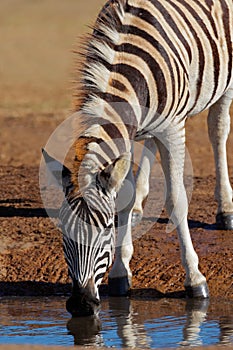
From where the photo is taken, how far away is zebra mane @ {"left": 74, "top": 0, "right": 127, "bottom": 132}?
6449 millimetres

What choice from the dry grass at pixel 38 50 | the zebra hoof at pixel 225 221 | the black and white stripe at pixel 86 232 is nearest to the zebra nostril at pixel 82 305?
the black and white stripe at pixel 86 232

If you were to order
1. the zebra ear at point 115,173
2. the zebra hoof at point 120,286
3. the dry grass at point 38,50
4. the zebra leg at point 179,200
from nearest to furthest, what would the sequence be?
the zebra ear at point 115,173 → the zebra leg at point 179,200 → the zebra hoof at point 120,286 → the dry grass at point 38,50

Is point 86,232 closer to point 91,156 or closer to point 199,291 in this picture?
point 91,156

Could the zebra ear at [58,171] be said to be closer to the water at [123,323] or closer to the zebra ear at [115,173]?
the zebra ear at [115,173]

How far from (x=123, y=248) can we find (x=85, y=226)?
1.52 metres

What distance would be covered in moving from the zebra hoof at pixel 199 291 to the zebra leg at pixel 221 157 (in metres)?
1.49

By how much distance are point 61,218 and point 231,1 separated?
10.3 feet

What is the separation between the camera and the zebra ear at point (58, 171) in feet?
20.4

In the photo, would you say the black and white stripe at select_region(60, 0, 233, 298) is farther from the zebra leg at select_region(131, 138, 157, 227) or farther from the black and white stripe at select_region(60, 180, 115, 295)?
the zebra leg at select_region(131, 138, 157, 227)

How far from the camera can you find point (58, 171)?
20.4 feet

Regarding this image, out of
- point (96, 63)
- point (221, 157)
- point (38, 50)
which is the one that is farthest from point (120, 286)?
point (38, 50)

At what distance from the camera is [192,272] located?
290 inches

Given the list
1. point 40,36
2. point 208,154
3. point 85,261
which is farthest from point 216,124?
point 40,36

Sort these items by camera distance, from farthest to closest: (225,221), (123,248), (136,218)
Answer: (136,218) → (225,221) → (123,248)
